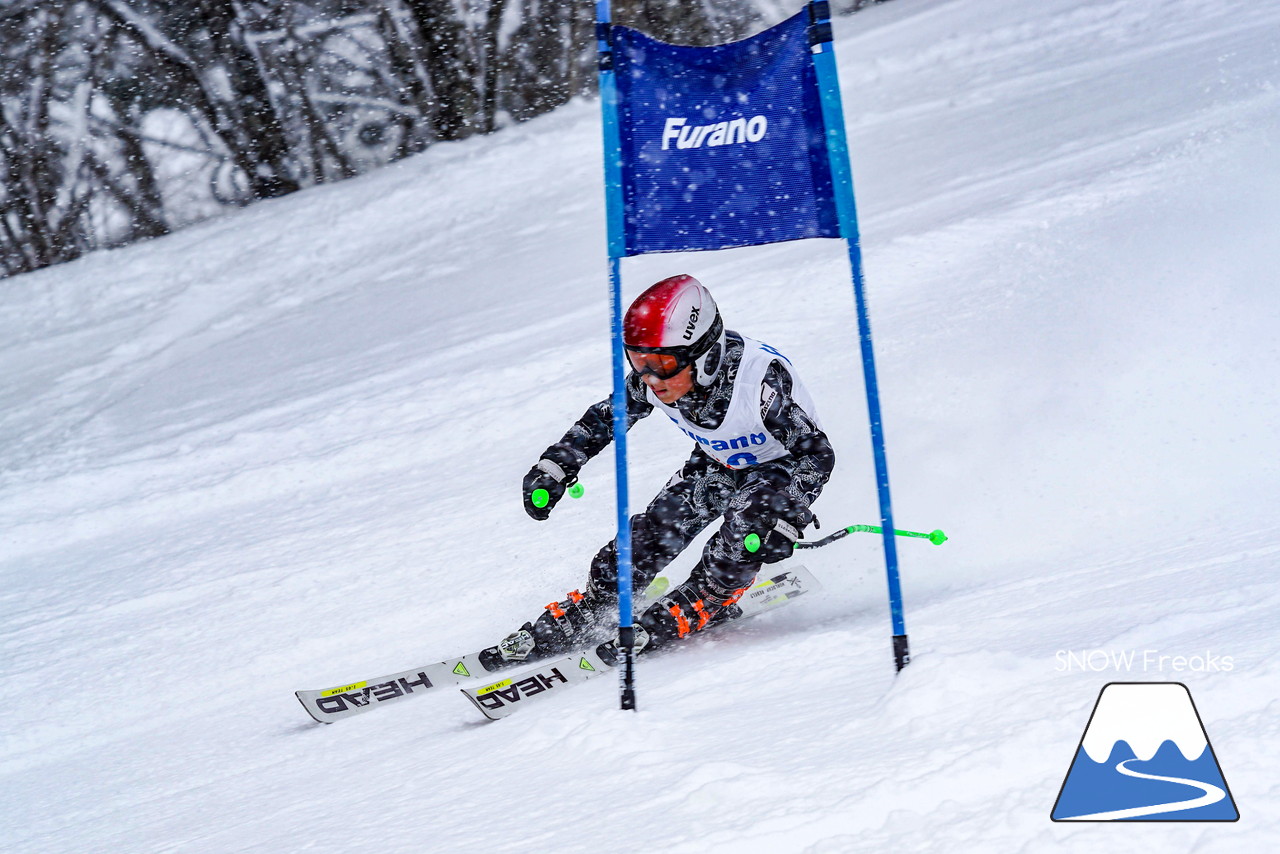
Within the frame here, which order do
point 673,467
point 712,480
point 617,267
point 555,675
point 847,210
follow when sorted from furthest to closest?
point 673,467, point 712,480, point 555,675, point 617,267, point 847,210

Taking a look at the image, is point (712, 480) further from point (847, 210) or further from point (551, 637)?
point (847, 210)

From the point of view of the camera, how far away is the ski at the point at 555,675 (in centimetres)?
346

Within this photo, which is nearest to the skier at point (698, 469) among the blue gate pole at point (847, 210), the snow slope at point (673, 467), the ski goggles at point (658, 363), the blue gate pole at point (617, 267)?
the ski goggles at point (658, 363)

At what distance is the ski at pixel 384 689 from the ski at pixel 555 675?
1.05ft

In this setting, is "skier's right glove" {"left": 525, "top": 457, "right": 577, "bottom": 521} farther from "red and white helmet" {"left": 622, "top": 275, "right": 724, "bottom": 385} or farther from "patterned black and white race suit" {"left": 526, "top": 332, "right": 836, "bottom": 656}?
"red and white helmet" {"left": 622, "top": 275, "right": 724, "bottom": 385}

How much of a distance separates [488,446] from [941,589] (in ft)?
10.8

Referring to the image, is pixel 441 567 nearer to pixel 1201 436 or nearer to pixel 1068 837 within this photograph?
pixel 1201 436

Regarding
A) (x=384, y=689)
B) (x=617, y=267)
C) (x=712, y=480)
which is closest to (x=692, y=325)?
(x=617, y=267)

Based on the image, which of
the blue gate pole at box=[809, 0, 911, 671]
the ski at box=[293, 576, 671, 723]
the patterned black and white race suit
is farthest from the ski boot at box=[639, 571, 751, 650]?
the blue gate pole at box=[809, 0, 911, 671]

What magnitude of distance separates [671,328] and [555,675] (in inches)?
49.5

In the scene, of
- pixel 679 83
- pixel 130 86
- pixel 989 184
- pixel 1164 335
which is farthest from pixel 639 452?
pixel 130 86

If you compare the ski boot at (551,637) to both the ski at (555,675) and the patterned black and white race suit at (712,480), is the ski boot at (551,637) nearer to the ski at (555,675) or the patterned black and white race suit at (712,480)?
the patterned black and white race suit at (712,480)

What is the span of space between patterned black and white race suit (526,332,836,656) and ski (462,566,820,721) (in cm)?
21

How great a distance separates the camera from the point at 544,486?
147 inches
